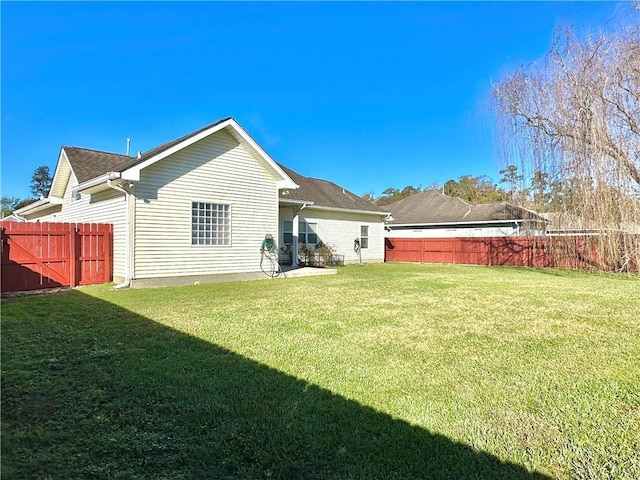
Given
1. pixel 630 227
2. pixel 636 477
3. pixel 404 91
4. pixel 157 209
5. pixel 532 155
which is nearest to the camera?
pixel 636 477

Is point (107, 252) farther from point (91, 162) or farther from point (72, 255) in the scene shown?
point (91, 162)

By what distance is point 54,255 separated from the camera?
9523mm

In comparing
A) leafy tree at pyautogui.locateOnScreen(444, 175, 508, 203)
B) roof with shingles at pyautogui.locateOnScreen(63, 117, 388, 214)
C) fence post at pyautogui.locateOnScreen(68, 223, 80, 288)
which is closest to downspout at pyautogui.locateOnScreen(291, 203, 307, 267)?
roof with shingles at pyautogui.locateOnScreen(63, 117, 388, 214)

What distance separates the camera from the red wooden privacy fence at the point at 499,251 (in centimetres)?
1375

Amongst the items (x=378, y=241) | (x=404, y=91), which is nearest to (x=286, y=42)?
(x=404, y=91)

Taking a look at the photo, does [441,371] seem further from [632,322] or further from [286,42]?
[286,42]

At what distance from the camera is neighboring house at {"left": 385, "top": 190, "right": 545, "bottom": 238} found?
22862 mm

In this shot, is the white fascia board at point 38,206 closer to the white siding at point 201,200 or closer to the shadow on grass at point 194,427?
the white siding at point 201,200

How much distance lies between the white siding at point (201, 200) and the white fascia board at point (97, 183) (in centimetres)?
63

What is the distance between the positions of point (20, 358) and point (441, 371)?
4688 millimetres

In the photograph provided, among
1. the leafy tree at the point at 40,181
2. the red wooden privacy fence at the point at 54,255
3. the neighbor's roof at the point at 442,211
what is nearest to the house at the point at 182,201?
the red wooden privacy fence at the point at 54,255

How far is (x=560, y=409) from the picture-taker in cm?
301

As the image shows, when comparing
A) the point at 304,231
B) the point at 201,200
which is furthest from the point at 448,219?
the point at 201,200

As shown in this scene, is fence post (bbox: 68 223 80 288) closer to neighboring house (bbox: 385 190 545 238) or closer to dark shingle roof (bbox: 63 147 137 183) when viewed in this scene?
dark shingle roof (bbox: 63 147 137 183)
